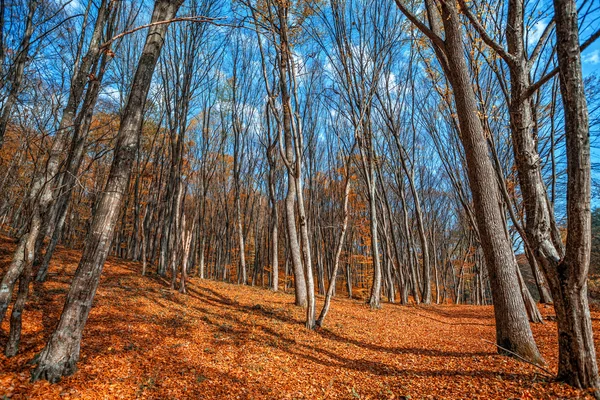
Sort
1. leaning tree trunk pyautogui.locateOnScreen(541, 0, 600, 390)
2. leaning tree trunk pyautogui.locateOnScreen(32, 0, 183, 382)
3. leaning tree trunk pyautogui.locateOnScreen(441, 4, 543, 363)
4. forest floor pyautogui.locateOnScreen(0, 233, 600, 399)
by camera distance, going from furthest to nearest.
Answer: leaning tree trunk pyautogui.locateOnScreen(441, 4, 543, 363) → forest floor pyautogui.locateOnScreen(0, 233, 600, 399) → leaning tree trunk pyautogui.locateOnScreen(32, 0, 183, 382) → leaning tree trunk pyautogui.locateOnScreen(541, 0, 600, 390)

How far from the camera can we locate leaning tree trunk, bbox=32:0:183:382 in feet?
9.66

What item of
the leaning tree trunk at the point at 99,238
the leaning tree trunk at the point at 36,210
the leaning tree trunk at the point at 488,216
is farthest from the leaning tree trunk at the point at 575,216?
the leaning tree trunk at the point at 36,210

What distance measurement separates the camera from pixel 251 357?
4.38 metres

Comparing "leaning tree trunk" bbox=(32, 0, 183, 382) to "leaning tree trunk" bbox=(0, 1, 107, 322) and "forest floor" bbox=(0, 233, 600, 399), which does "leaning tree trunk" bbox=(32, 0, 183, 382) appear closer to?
"forest floor" bbox=(0, 233, 600, 399)

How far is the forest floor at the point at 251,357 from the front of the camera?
3.12 m

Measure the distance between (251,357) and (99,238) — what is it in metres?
2.90

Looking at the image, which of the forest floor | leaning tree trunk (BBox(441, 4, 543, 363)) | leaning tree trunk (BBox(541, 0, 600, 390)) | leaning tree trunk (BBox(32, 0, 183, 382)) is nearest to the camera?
leaning tree trunk (BBox(541, 0, 600, 390))

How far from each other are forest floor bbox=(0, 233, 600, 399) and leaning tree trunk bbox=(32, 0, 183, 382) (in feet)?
0.75

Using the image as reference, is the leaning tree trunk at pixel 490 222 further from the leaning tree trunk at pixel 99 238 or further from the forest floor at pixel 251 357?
the leaning tree trunk at pixel 99 238

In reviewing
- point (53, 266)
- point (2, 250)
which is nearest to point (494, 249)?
point (53, 266)

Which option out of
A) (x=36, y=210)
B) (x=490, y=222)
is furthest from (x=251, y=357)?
(x=490, y=222)

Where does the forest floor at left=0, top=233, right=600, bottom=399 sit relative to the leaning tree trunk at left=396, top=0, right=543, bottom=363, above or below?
below

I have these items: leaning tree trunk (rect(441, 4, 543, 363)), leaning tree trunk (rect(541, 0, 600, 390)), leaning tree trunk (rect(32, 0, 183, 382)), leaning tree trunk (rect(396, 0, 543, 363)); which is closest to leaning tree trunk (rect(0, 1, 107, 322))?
leaning tree trunk (rect(32, 0, 183, 382))

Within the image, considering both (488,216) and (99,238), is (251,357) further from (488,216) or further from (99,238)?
(488,216)
